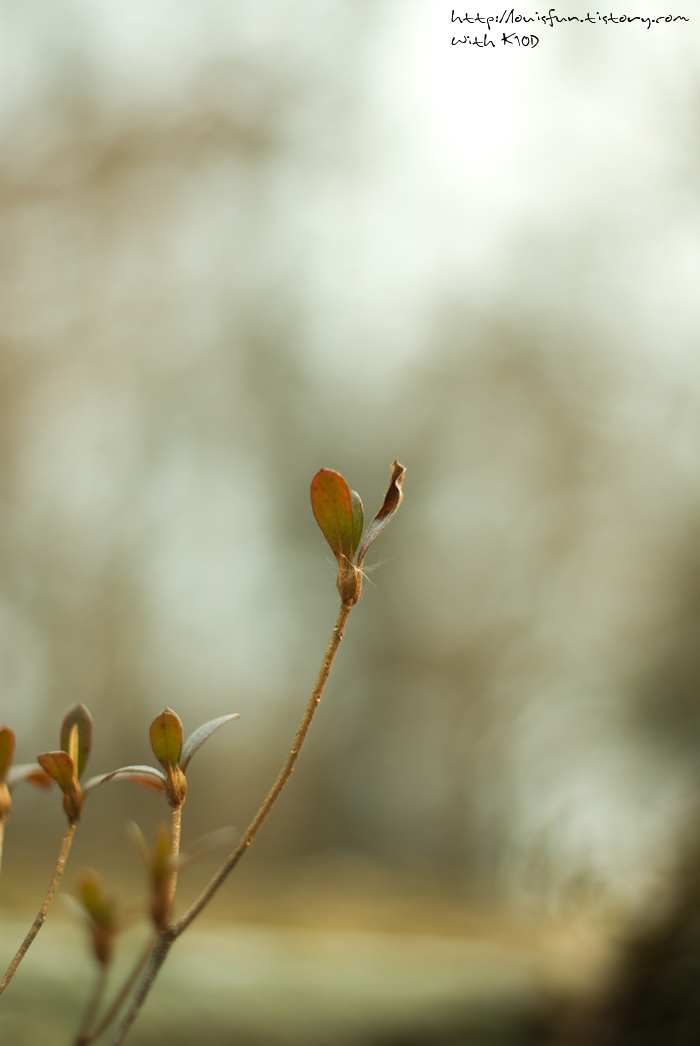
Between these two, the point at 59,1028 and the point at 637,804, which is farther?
the point at 637,804

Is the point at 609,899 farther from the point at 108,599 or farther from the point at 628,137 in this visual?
the point at 628,137

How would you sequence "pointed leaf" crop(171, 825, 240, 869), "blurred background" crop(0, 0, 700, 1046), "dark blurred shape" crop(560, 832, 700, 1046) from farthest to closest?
"blurred background" crop(0, 0, 700, 1046), "dark blurred shape" crop(560, 832, 700, 1046), "pointed leaf" crop(171, 825, 240, 869)

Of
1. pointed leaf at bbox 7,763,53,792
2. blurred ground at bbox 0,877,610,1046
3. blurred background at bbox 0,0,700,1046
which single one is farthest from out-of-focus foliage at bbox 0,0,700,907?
pointed leaf at bbox 7,763,53,792

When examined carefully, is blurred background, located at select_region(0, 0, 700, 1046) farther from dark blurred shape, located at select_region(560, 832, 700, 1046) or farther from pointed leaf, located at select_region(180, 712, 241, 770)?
pointed leaf, located at select_region(180, 712, 241, 770)

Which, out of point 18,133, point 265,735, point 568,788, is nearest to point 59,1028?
point 568,788

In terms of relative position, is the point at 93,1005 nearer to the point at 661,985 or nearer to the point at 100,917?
the point at 100,917

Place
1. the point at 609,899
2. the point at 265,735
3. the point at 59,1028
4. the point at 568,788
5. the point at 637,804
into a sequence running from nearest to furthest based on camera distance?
1. the point at 59,1028
2. the point at 609,899
3. the point at 637,804
4. the point at 568,788
5. the point at 265,735

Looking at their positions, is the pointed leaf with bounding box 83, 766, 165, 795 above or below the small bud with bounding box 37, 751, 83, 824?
above
